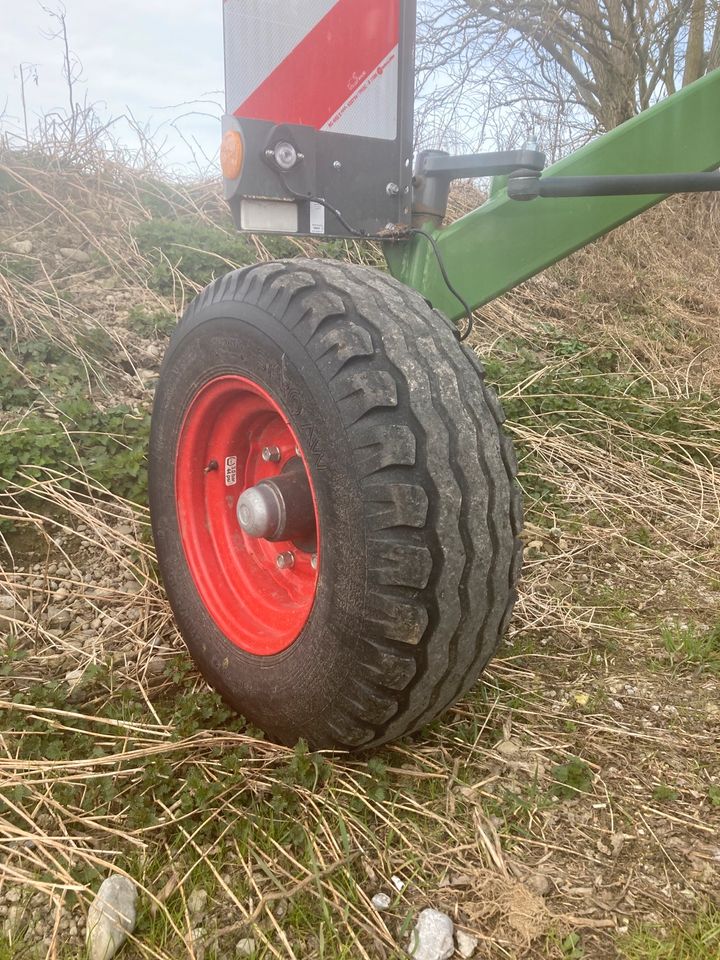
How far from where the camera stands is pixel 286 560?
6.54ft

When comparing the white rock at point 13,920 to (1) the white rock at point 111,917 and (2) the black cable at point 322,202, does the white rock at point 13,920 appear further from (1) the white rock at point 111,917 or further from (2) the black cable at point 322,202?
(2) the black cable at point 322,202

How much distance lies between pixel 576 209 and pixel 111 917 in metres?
1.93

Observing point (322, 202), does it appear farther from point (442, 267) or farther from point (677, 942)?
point (677, 942)

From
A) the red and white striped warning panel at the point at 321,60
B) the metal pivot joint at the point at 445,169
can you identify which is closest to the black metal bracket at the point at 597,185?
the metal pivot joint at the point at 445,169

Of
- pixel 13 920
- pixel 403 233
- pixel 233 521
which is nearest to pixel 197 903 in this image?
pixel 13 920

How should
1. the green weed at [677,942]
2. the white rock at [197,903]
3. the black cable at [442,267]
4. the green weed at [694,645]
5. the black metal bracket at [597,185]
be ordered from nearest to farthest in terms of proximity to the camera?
the green weed at [677,942]
the white rock at [197,903]
the black metal bracket at [597,185]
the black cable at [442,267]
the green weed at [694,645]

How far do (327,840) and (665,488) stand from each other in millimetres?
2445

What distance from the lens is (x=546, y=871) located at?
1500mm

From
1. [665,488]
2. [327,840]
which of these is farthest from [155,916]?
[665,488]

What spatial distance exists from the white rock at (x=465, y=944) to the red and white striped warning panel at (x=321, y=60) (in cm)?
182

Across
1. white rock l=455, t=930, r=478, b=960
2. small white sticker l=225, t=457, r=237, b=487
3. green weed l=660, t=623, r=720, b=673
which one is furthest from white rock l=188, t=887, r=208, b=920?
green weed l=660, t=623, r=720, b=673

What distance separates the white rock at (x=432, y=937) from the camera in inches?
52.6

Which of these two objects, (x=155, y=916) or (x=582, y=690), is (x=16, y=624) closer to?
(x=155, y=916)

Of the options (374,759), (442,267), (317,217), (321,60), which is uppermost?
(321,60)
